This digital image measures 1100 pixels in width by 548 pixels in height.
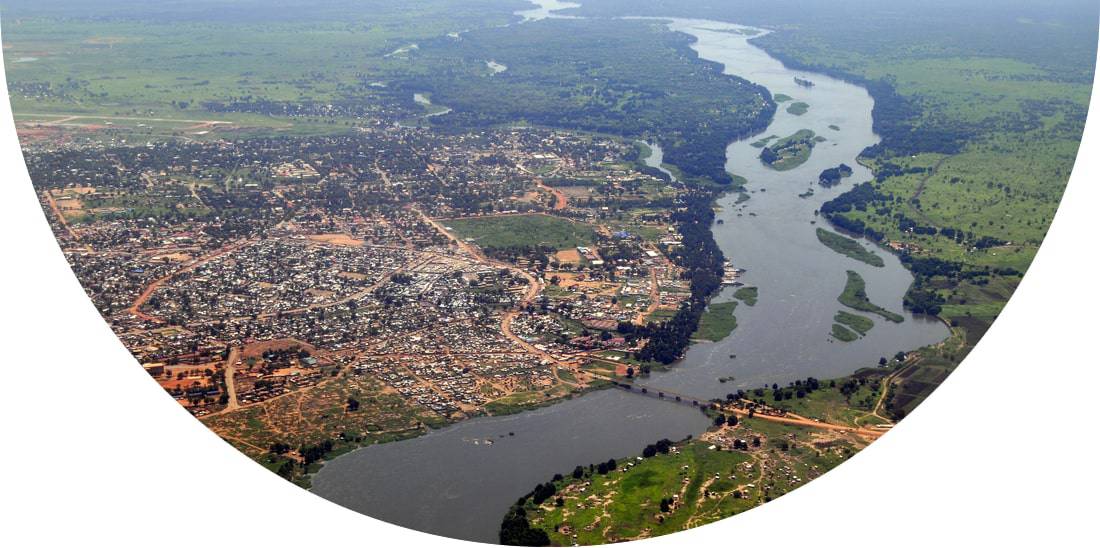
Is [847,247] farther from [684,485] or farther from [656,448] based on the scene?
[684,485]

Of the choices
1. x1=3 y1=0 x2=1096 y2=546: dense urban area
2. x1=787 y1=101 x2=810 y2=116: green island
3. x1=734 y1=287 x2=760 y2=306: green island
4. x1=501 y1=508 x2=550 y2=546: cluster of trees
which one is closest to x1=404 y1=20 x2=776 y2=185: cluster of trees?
x1=3 y1=0 x2=1096 y2=546: dense urban area

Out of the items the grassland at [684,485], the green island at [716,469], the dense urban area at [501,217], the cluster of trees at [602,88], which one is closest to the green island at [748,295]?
the dense urban area at [501,217]

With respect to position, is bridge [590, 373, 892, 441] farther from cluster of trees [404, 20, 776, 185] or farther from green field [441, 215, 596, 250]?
cluster of trees [404, 20, 776, 185]

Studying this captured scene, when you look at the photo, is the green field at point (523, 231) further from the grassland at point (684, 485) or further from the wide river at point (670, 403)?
the grassland at point (684, 485)

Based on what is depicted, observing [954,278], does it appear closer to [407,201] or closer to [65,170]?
[407,201]

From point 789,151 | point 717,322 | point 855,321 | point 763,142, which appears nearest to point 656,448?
point 717,322

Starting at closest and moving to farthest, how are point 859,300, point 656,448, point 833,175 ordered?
point 656,448, point 859,300, point 833,175
